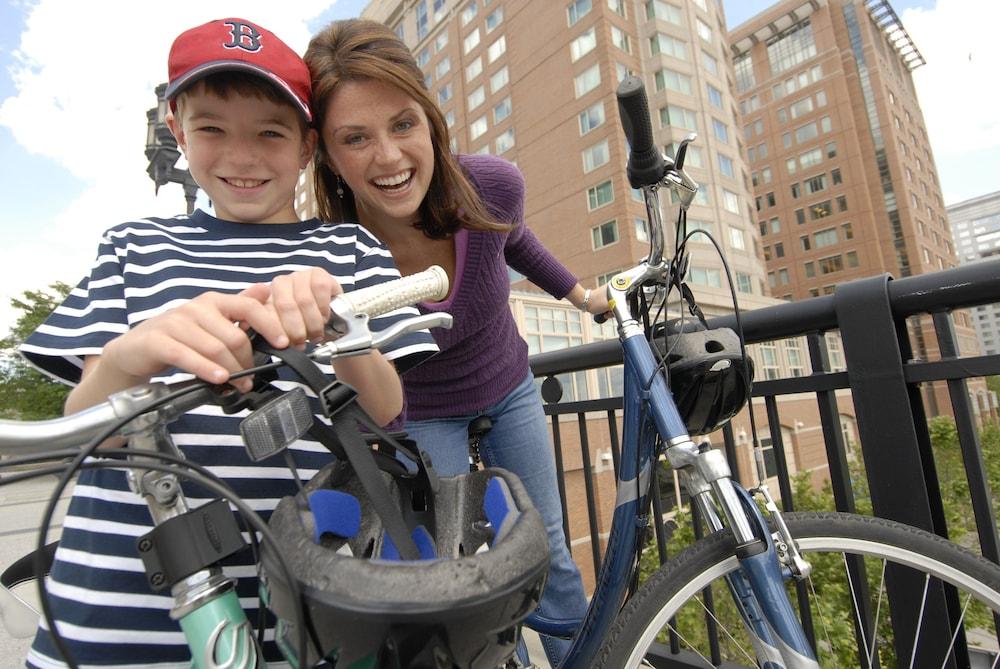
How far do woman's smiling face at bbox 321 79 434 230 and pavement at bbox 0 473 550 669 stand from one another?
97cm

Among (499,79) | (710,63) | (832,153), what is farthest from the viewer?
(832,153)

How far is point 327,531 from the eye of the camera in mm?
721

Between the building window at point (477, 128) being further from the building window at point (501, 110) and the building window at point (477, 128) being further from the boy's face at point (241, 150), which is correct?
the boy's face at point (241, 150)

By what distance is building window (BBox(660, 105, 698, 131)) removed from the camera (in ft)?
98.0

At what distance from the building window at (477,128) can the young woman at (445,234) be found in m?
36.6

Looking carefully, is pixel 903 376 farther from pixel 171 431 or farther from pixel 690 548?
pixel 171 431

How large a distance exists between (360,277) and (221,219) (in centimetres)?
32

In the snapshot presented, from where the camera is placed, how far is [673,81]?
30328mm

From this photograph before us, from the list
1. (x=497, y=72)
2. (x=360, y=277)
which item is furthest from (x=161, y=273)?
(x=497, y=72)

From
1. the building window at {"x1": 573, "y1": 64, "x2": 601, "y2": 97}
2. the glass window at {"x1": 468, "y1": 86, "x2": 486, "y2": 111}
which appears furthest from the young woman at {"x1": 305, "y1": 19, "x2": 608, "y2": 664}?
the glass window at {"x1": 468, "y1": 86, "x2": 486, "y2": 111}

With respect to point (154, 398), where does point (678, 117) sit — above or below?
above

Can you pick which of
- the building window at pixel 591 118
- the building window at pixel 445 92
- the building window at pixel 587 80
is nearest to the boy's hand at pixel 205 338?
the building window at pixel 591 118

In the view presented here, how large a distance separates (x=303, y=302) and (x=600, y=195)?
1154 inches

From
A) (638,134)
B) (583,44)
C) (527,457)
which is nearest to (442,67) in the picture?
(583,44)
